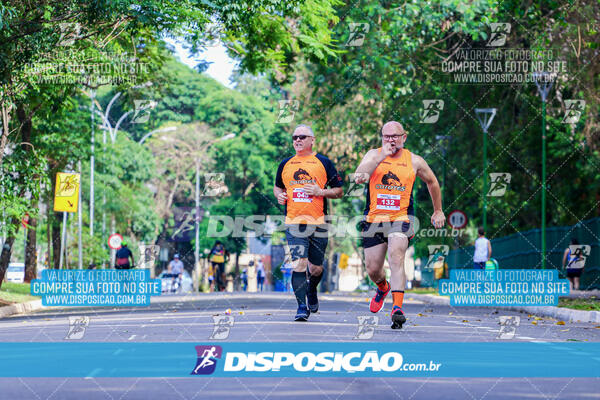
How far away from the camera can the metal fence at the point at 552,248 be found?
Result: 1133 inches

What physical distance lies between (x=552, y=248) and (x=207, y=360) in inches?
1164

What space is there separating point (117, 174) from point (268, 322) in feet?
113

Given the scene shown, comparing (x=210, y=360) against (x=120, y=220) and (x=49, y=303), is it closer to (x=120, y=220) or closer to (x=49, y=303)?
(x=49, y=303)

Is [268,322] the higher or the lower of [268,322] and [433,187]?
the lower

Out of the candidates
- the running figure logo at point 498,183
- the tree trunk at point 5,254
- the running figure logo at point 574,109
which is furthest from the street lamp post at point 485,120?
the tree trunk at point 5,254

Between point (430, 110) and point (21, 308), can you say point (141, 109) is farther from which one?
point (430, 110)

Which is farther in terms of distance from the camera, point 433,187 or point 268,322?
point 268,322

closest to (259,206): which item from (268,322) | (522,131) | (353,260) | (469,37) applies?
(522,131)

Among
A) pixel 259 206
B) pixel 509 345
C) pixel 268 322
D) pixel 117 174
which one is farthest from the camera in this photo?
pixel 259 206

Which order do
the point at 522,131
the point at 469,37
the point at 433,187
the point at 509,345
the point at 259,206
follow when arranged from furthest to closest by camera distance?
the point at 259,206, the point at 522,131, the point at 469,37, the point at 433,187, the point at 509,345

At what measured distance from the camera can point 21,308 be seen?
2294cm

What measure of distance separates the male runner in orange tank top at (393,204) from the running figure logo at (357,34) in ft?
47.9

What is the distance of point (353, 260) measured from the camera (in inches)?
3413

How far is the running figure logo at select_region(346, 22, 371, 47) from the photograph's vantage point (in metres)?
25.1
